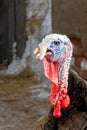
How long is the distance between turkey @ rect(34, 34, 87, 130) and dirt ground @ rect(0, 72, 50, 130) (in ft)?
7.59

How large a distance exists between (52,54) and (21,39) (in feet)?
18.2

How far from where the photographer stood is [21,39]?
6918 millimetres

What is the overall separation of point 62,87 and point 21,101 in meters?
3.45

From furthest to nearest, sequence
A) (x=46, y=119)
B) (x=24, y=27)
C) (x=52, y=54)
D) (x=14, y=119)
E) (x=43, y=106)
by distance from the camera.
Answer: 1. (x=24, y=27)
2. (x=43, y=106)
3. (x=14, y=119)
4. (x=46, y=119)
5. (x=52, y=54)

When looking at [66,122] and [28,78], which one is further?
[28,78]

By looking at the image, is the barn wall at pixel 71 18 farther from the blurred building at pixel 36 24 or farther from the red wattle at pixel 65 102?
the red wattle at pixel 65 102

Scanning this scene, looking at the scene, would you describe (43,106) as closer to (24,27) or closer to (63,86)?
(24,27)

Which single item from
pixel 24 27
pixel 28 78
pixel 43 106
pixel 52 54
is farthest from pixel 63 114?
pixel 24 27

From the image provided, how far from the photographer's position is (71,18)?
540 centimetres

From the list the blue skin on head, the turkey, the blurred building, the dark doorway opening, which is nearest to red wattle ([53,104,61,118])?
the turkey

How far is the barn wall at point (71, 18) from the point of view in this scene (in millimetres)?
5270

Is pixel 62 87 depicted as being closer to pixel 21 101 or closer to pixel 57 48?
pixel 57 48

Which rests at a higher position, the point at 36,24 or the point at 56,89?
the point at 56,89

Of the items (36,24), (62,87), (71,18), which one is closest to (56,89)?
(62,87)
